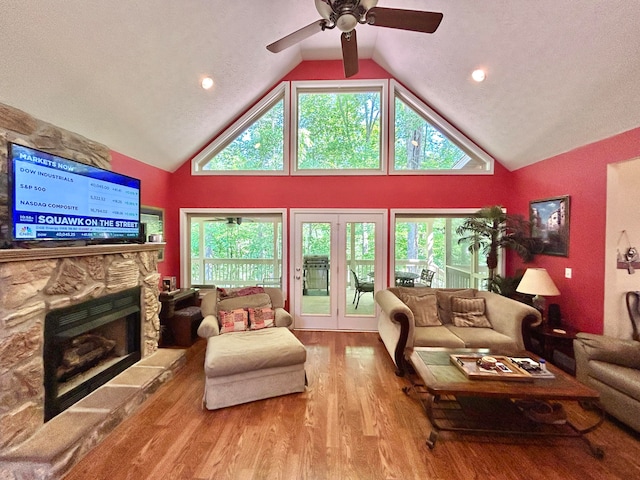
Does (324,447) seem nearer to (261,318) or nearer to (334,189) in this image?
(261,318)

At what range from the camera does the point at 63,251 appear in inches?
86.7

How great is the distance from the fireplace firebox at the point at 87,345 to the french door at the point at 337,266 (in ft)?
7.37

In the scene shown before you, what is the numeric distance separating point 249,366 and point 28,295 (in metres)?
1.72

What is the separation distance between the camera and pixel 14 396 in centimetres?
188

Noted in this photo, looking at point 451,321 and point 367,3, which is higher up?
point 367,3

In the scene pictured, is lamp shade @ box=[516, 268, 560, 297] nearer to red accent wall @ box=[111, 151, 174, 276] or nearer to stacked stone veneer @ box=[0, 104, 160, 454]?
stacked stone veneer @ box=[0, 104, 160, 454]

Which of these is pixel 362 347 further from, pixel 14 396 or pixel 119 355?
pixel 14 396

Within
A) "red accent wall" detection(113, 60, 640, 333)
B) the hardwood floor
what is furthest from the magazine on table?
"red accent wall" detection(113, 60, 640, 333)

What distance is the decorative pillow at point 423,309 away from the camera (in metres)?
3.44

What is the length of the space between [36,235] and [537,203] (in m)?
5.45

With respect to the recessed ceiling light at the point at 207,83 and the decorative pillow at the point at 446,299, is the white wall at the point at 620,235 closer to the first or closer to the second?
the decorative pillow at the point at 446,299

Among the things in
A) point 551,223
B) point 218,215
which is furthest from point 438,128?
point 218,215

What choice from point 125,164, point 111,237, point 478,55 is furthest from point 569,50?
point 125,164

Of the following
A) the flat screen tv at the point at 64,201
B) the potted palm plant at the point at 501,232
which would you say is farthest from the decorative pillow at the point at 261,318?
the potted palm plant at the point at 501,232
